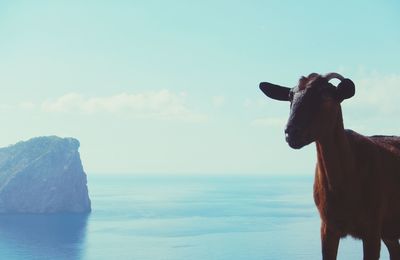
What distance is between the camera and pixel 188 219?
126 m

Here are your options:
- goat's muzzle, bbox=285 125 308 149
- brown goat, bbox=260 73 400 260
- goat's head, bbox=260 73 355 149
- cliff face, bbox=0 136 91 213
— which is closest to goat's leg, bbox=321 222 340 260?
brown goat, bbox=260 73 400 260

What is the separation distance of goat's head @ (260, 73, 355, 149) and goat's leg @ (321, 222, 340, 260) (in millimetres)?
943

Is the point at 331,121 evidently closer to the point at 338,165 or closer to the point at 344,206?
the point at 338,165

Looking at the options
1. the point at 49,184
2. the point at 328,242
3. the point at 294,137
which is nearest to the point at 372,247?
the point at 328,242

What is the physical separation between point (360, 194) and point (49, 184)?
154121 millimetres

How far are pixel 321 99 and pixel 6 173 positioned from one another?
548 ft

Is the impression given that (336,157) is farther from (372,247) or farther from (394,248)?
(394,248)

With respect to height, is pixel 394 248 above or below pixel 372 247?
below

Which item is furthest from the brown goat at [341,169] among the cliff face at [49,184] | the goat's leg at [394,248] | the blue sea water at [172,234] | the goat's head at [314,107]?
the cliff face at [49,184]

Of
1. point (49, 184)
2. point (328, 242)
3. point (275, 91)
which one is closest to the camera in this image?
point (275, 91)

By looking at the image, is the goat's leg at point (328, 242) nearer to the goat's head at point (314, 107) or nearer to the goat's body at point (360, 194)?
the goat's body at point (360, 194)

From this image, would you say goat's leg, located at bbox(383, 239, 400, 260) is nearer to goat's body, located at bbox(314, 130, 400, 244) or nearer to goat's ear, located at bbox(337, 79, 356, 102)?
goat's body, located at bbox(314, 130, 400, 244)

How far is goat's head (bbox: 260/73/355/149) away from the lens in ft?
10.3

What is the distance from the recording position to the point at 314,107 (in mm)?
3291
